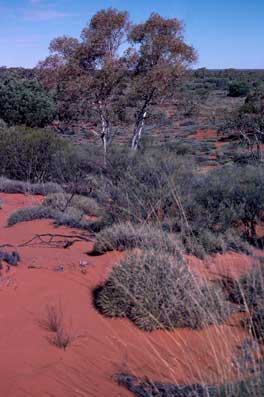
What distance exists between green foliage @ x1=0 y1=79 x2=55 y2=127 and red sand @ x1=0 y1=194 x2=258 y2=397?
21.6 m

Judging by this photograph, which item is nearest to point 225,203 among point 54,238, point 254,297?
point 54,238

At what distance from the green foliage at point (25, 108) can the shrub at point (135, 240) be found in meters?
21.1

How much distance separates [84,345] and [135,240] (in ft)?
7.75

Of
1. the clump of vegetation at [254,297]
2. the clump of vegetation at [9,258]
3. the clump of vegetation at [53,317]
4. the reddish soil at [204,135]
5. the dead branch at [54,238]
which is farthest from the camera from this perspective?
the reddish soil at [204,135]

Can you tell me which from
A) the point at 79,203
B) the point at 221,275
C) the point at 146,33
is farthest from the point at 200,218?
the point at 146,33

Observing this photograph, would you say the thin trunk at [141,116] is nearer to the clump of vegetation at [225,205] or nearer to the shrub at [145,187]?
the shrub at [145,187]

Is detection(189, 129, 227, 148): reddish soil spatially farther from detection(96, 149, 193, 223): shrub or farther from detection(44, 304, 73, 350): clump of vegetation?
detection(44, 304, 73, 350): clump of vegetation

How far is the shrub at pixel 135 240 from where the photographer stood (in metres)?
6.86

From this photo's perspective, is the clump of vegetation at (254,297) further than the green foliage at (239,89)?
No

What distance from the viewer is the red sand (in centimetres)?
453

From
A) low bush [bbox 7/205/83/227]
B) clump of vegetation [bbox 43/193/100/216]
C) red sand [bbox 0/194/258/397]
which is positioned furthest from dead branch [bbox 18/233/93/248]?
clump of vegetation [bbox 43/193/100/216]

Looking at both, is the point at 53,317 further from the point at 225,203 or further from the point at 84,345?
the point at 225,203

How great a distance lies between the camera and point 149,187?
1059 centimetres

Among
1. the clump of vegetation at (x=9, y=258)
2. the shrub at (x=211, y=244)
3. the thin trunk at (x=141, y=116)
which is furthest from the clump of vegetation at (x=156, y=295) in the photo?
the thin trunk at (x=141, y=116)
